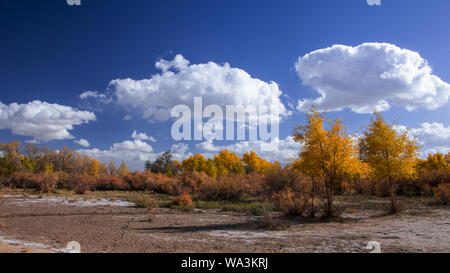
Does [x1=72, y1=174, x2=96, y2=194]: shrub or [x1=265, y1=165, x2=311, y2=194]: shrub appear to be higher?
[x1=265, y1=165, x2=311, y2=194]: shrub

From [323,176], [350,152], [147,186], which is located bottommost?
[147,186]

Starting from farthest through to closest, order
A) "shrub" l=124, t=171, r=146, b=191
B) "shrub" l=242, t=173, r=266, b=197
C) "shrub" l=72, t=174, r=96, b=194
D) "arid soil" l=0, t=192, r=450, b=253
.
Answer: "shrub" l=124, t=171, r=146, b=191 → "shrub" l=72, t=174, r=96, b=194 → "shrub" l=242, t=173, r=266, b=197 → "arid soil" l=0, t=192, r=450, b=253

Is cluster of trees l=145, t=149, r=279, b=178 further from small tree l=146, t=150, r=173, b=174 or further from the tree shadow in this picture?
the tree shadow

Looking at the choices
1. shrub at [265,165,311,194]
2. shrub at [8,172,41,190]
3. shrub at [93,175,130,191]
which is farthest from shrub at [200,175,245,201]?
shrub at [8,172,41,190]

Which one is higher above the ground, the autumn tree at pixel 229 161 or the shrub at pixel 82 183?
the autumn tree at pixel 229 161

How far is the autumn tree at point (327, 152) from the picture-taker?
13984 mm

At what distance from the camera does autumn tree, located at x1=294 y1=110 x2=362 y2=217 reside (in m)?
14.0

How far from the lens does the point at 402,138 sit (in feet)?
55.8

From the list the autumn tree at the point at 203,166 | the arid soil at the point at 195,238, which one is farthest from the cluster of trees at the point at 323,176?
the autumn tree at the point at 203,166

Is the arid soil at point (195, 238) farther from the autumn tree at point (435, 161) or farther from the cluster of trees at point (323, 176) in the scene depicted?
the autumn tree at point (435, 161)

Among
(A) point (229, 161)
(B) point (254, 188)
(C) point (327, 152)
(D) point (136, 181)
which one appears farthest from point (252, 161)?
(C) point (327, 152)
